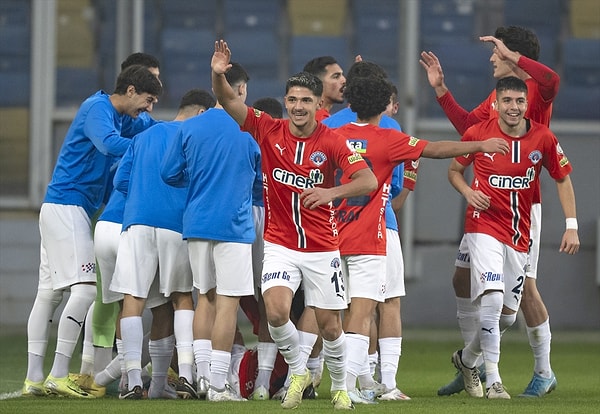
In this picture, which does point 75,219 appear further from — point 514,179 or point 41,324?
point 514,179

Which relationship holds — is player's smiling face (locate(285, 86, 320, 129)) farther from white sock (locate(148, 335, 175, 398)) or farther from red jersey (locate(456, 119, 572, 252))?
white sock (locate(148, 335, 175, 398))

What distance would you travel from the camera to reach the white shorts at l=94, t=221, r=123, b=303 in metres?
8.48

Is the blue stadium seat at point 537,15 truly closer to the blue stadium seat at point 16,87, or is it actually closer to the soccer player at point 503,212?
the blue stadium seat at point 16,87

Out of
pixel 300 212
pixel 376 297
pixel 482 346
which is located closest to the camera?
pixel 300 212

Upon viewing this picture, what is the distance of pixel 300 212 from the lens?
7.25 m

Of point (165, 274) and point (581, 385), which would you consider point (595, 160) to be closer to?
point (581, 385)

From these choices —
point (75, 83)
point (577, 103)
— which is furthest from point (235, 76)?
point (577, 103)

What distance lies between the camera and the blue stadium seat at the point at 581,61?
1609 cm

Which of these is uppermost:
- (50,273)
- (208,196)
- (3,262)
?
(208,196)

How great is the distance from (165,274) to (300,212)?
131 centimetres

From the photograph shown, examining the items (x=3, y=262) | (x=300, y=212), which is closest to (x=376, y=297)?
(x=300, y=212)

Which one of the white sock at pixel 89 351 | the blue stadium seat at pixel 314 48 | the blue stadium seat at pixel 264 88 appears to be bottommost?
the white sock at pixel 89 351

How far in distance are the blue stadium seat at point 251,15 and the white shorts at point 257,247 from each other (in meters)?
8.16

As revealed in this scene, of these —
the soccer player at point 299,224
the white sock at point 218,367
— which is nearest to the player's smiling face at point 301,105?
the soccer player at point 299,224
